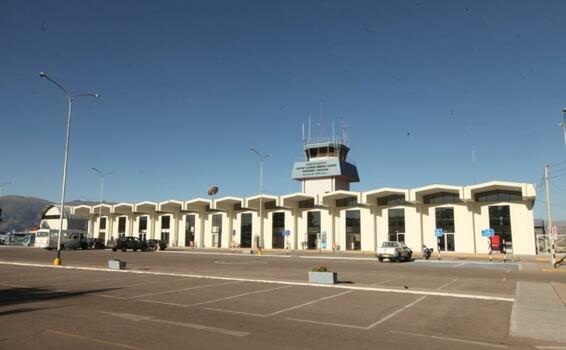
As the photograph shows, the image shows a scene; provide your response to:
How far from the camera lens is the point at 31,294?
14398 millimetres

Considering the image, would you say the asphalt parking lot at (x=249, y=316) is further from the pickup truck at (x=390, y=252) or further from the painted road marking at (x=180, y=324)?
the pickup truck at (x=390, y=252)

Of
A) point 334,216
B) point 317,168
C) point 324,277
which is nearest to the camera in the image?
point 324,277

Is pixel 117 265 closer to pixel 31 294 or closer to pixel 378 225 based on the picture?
pixel 31 294

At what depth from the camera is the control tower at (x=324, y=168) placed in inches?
2931

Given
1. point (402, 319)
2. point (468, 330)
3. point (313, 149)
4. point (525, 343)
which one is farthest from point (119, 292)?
point (313, 149)

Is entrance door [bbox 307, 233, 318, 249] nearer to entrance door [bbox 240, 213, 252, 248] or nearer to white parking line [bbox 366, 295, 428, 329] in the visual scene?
entrance door [bbox 240, 213, 252, 248]

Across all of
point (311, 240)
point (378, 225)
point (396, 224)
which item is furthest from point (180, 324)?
point (311, 240)

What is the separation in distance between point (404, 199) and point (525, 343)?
46657mm

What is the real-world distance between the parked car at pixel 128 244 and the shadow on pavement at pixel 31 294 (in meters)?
42.2

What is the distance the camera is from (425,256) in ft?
132

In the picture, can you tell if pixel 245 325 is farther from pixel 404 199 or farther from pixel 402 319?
pixel 404 199

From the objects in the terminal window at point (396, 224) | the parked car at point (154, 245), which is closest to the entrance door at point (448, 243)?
the terminal window at point (396, 224)

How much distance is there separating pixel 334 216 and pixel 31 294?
47690 mm

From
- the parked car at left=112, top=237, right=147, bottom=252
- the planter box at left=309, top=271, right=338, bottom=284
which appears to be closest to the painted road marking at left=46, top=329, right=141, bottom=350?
the planter box at left=309, top=271, right=338, bottom=284
